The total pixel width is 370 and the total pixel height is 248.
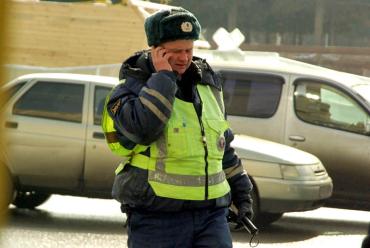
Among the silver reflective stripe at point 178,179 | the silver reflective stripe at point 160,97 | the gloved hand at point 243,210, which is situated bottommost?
the gloved hand at point 243,210

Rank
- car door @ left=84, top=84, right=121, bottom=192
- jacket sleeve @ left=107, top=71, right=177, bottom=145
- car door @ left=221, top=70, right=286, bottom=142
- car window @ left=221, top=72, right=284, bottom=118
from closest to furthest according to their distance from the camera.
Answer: jacket sleeve @ left=107, top=71, right=177, bottom=145 → car door @ left=84, top=84, right=121, bottom=192 → car door @ left=221, top=70, right=286, bottom=142 → car window @ left=221, top=72, right=284, bottom=118

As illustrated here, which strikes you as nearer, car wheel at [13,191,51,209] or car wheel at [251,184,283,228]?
car wheel at [251,184,283,228]

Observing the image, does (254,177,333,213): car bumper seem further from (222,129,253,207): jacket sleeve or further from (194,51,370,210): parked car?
(222,129,253,207): jacket sleeve

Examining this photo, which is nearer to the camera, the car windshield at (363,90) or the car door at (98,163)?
A: the car door at (98,163)

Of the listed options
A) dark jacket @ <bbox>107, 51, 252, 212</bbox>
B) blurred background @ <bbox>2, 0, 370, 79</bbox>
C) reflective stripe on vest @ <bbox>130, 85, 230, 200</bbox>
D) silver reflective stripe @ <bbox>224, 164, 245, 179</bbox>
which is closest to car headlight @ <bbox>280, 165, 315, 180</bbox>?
blurred background @ <bbox>2, 0, 370, 79</bbox>

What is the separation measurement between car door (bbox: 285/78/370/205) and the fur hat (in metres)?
6.83

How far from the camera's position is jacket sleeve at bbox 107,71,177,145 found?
314 cm

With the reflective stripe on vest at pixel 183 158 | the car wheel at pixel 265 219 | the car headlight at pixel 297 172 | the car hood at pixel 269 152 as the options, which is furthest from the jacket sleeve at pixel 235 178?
the car wheel at pixel 265 219

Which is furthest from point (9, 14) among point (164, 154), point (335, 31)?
point (335, 31)

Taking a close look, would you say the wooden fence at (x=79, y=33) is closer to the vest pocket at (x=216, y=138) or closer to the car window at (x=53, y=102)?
the car window at (x=53, y=102)

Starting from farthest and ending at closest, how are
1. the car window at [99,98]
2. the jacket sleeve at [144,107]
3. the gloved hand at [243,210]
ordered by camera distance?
the car window at [99,98] < the gloved hand at [243,210] < the jacket sleeve at [144,107]

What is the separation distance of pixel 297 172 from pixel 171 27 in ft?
19.8

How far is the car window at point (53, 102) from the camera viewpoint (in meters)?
9.52

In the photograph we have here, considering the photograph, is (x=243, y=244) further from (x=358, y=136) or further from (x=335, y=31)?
(x=335, y=31)
